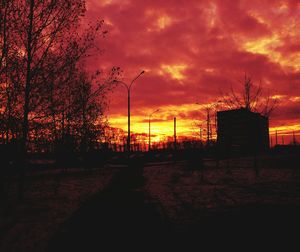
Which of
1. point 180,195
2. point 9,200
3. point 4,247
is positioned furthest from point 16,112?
point 180,195

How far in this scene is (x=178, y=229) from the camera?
7.04 metres

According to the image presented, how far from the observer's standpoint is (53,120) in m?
12.6

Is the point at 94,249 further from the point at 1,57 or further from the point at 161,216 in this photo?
the point at 1,57

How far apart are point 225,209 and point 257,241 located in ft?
11.4

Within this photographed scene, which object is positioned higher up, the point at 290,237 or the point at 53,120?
the point at 53,120

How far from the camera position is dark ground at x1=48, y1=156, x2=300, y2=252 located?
586cm

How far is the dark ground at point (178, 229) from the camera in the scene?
5857 millimetres

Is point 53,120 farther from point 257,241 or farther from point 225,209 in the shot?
point 257,241

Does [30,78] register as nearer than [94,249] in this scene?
No

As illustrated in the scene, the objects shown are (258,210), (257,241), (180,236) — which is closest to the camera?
(257,241)

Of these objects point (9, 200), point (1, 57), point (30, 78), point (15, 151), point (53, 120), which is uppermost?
point (1, 57)

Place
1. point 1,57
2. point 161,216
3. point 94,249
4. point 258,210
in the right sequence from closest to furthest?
point 94,249, point 161,216, point 258,210, point 1,57

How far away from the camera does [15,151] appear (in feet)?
40.1

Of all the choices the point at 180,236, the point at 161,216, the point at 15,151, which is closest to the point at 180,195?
the point at 161,216
